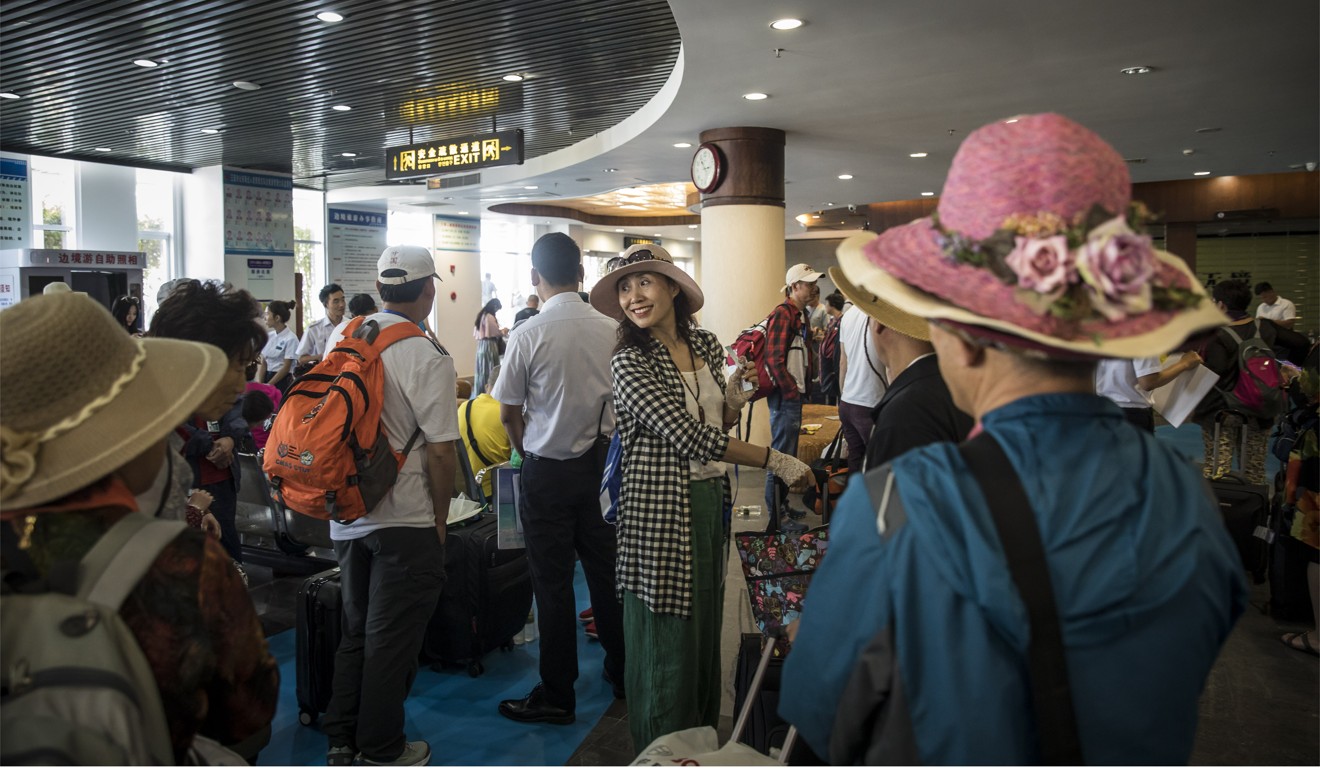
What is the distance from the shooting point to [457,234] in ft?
54.3

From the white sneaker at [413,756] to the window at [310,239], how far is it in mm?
11575

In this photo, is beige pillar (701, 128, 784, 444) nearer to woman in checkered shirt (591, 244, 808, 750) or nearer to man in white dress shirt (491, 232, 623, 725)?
man in white dress shirt (491, 232, 623, 725)

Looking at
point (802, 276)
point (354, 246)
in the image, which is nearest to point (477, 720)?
point (802, 276)

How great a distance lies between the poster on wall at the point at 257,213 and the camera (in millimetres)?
10930

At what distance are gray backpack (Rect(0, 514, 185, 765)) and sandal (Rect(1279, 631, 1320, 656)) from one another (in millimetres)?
4524

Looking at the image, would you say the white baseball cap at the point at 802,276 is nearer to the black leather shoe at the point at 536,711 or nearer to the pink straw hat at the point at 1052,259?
the black leather shoe at the point at 536,711

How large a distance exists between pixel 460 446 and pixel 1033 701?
10.9 feet

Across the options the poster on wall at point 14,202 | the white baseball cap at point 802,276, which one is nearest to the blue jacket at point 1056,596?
the white baseball cap at point 802,276

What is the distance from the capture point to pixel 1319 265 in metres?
16.0

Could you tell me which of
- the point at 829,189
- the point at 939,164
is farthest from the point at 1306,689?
the point at 829,189

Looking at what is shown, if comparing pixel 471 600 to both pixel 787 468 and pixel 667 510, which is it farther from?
pixel 787 468

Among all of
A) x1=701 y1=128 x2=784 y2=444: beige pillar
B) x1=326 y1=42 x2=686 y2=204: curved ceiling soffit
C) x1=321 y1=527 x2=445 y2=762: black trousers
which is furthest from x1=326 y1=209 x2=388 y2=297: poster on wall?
x1=321 y1=527 x2=445 y2=762: black trousers

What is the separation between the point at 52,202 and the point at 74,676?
37.1 feet

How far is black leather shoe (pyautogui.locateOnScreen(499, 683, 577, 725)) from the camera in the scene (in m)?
3.18
